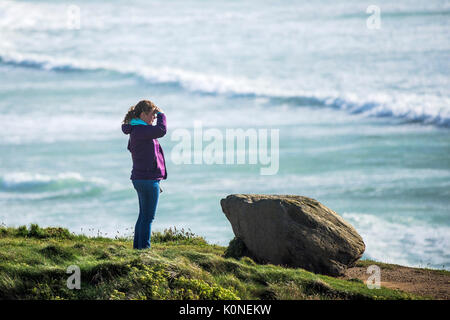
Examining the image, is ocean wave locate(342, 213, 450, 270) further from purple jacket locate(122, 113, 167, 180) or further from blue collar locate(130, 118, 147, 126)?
blue collar locate(130, 118, 147, 126)

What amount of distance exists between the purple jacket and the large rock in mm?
1551

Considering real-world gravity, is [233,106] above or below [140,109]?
below

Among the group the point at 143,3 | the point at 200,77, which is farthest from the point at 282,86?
the point at 143,3

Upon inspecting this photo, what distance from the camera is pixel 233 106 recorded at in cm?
4875

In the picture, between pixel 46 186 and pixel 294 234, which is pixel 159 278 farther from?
pixel 46 186

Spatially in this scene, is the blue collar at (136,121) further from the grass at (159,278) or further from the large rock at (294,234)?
the large rock at (294,234)

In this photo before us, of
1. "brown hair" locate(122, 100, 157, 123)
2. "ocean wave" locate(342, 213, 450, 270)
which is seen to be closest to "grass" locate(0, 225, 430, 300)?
"brown hair" locate(122, 100, 157, 123)

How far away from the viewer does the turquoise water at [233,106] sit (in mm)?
29203

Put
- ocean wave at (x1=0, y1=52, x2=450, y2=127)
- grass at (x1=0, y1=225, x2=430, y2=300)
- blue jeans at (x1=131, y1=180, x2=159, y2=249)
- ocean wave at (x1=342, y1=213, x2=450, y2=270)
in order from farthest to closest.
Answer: ocean wave at (x1=0, y1=52, x2=450, y2=127), ocean wave at (x1=342, y1=213, x2=450, y2=270), blue jeans at (x1=131, y1=180, x2=159, y2=249), grass at (x1=0, y1=225, x2=430, y2=300)

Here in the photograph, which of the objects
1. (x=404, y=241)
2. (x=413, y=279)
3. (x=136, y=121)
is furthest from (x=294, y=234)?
(x=404, y=241)

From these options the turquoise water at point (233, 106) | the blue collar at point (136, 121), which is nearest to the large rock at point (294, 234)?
the blue collar at point (136, 121)

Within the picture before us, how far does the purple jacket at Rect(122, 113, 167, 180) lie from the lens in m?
10.8

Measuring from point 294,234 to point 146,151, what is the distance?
238 centimetres

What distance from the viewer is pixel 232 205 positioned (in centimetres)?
1179
